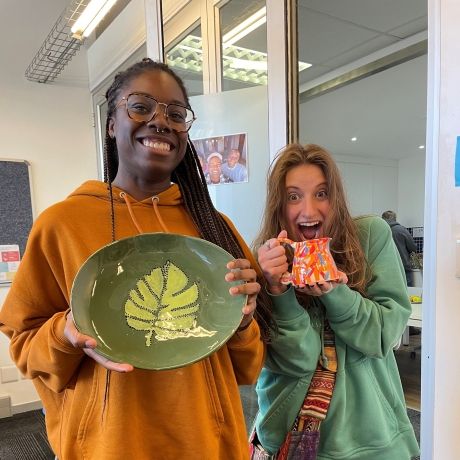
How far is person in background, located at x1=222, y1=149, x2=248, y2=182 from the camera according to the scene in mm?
1834

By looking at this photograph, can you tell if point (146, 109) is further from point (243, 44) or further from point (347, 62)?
point (347, 62)

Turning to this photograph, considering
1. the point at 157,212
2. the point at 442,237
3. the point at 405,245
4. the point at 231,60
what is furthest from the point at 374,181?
the point at 157,212

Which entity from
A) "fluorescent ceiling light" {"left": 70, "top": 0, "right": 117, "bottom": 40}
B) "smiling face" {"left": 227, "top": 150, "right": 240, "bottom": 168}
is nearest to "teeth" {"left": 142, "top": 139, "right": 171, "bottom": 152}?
"smiling face" {"left": 227, "top": 150, "right": 240, "bottom": 168}

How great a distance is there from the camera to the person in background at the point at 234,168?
183cm

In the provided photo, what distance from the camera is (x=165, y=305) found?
0.78m

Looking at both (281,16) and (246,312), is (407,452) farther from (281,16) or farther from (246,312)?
(281,16)

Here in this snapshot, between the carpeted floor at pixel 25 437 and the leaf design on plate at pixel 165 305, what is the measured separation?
1.91 meters

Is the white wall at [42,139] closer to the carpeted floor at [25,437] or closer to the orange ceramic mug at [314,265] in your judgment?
the carpeted floor at [25,437]

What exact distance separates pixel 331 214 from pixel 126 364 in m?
0.57

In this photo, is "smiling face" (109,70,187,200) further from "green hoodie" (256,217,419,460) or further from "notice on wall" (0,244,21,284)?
"notice on wall" (0,244,21,284)

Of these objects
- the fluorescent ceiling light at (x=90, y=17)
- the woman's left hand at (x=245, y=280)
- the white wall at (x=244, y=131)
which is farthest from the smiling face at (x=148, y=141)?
the fluorescent ceiling light at (x=90, y=17)

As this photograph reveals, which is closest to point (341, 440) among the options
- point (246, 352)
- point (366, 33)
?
point (246, 352)

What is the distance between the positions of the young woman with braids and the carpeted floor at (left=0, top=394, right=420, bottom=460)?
1.83 m

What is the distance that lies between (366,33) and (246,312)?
8.75ft
